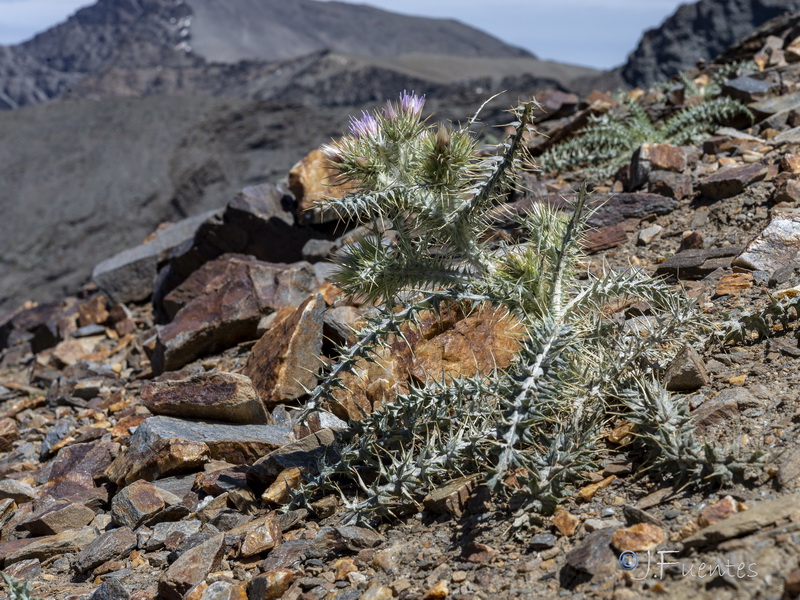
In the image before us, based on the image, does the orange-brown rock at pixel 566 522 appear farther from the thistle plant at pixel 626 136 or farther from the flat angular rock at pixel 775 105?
the flat angular rock at pixel 775 105

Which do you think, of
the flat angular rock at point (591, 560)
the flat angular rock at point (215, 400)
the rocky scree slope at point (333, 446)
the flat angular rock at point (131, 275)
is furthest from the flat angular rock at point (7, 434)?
the flat angular rock at point (591, 560)

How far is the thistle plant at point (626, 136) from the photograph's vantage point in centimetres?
690

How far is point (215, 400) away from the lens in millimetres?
4379

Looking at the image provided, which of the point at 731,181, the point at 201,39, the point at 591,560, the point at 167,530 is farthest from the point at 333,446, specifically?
the point at 201,39

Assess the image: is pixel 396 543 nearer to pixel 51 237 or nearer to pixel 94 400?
pixel 94 400

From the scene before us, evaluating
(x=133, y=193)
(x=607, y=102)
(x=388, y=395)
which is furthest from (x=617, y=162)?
(x=133, y=193)

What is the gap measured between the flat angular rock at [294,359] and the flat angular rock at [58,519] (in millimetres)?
1158

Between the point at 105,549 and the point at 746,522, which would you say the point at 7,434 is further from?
the point at 746,522

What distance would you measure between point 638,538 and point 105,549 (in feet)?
7.78

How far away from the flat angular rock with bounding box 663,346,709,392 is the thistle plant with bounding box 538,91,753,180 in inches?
145

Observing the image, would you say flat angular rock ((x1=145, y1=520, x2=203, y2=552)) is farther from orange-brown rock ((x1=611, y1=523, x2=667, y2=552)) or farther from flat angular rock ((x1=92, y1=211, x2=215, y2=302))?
flat angular rock ((x1=92, y1=211, x2=215, y2=302))

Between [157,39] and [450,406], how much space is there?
358 feet

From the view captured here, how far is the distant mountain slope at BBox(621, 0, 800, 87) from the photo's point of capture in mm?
29547

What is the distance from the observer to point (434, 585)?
8.61 feet
